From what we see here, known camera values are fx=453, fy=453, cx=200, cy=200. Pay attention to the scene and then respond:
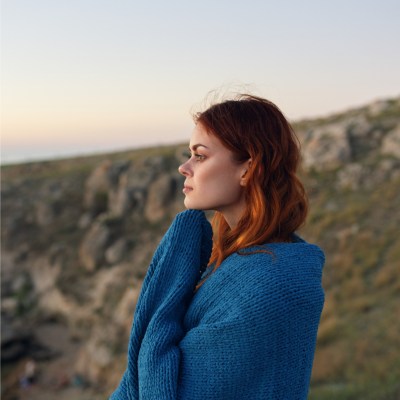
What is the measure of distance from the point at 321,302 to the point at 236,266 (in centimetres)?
40

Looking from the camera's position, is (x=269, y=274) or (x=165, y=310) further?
(x=165, y=310)

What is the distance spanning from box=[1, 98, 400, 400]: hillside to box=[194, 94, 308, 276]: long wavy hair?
564 cm

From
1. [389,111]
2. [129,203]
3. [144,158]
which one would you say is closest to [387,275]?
[389,111]

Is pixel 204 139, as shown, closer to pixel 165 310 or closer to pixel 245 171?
pixel 245 171

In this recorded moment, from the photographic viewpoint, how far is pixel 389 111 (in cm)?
2586

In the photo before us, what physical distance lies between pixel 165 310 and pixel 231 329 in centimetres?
34

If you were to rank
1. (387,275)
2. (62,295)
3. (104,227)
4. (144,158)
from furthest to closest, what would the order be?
(144,158) → (104,227) → (62,295) → (387,275)

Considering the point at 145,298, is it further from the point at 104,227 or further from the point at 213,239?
the point at 104,227

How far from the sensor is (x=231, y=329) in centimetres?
177

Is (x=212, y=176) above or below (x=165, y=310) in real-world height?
above

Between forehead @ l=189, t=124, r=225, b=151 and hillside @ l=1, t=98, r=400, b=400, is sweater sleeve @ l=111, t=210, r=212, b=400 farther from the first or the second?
hillside @ l=1, t=98, r=400, b=400

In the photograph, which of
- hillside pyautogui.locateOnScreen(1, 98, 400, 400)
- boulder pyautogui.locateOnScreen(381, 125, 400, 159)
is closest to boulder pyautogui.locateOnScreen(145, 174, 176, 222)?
hillside pyautogui.locateOnScreen(1, 98, 400, 400)

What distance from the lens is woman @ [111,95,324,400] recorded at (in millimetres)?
1795

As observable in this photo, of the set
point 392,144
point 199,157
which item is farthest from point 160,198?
point 199,157
